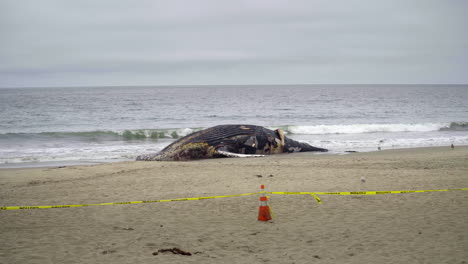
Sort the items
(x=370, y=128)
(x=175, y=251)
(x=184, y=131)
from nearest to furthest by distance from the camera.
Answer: (x=175, y=251) < (x=184, y=131) < (x=370, y=128)

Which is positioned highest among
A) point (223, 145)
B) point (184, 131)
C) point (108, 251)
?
point (223, 145)

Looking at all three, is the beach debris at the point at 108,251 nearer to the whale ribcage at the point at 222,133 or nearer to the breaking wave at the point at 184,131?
the whale ribcage at the point at 222,133

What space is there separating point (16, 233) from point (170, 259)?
2.56 m

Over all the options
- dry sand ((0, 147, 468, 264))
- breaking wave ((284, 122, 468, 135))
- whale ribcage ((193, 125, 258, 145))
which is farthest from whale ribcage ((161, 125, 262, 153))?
breaking wave ((284, 122, 468, 135))

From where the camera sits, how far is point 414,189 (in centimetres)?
837

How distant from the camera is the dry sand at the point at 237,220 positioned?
504 cm

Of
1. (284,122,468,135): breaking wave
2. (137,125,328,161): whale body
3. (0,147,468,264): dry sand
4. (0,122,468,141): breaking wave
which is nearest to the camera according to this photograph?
(0,147,468,264): dry sand

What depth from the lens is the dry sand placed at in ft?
16.5

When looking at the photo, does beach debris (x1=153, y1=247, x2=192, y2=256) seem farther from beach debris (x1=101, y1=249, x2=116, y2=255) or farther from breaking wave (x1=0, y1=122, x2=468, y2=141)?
breaking wave (x1=0, y1=122, x2=468, y2=141)

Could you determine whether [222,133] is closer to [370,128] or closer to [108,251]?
[108,251]

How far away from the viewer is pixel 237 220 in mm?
6500

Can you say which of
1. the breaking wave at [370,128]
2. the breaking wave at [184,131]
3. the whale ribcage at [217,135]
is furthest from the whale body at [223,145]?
the breaking wave at [370,128]

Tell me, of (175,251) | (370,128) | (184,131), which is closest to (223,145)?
(175,251)

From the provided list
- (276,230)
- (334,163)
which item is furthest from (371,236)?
(334,163)
